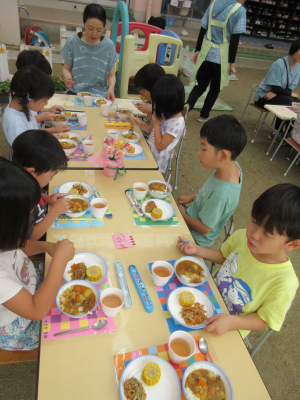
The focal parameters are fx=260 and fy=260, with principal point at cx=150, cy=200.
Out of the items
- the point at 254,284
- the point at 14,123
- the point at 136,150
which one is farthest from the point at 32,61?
the point at 254,284

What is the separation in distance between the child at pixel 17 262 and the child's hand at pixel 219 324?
67 cm

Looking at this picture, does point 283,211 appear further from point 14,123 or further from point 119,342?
point 14,123

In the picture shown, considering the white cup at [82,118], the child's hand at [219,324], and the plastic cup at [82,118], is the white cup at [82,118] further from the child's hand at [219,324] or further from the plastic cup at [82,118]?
the child's hand at [219,324]

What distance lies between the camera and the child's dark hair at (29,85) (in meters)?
1.99

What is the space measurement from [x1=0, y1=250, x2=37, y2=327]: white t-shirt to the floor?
0.50 metres

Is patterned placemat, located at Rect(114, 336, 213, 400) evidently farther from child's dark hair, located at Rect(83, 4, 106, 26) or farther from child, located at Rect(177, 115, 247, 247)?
child's dark hair, located at Rect(83, 4, 106, 26)

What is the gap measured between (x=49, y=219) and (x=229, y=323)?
1.07 metres

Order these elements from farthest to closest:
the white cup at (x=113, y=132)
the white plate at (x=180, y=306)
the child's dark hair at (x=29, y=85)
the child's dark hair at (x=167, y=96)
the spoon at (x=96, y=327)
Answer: the white cup at (x=113, y=132), the child's dark hair at (x=167, y=96), the child's dark hair at (x=29, y=85), the white plate at (x=180, y=306), the spoon at (x=96, y=327)

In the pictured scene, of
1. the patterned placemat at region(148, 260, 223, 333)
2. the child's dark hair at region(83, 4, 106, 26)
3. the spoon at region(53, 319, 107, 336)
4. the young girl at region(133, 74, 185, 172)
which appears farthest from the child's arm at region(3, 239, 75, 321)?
the child's dark hair at region(83, 4, 106, 26)

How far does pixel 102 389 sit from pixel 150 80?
2618 millimetres

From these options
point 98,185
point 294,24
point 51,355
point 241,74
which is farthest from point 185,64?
point 294,24

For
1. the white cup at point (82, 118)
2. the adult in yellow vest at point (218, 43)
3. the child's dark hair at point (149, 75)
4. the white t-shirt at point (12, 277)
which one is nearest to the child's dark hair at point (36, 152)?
the white t-shirt at point (12, 277)

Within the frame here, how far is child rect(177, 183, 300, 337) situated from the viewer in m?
1.10

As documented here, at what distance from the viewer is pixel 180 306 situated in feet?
3.97
